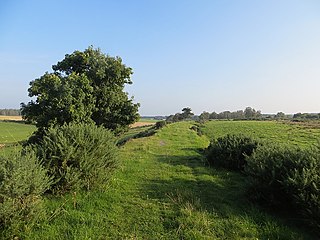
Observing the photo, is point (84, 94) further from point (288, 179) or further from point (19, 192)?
point (288, 179)

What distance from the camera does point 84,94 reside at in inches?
738

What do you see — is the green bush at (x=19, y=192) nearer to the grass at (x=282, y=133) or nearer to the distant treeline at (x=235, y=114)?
the grass at (x=282, y=133)

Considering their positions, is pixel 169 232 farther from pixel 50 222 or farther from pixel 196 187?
pixel 196 187

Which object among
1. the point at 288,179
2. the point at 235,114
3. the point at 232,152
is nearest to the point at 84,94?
the point at 232,152

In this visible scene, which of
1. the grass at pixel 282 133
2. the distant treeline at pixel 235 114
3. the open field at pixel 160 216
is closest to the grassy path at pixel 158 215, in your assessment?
the open field at pixel 160 216

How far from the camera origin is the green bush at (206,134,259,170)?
42.5 feet

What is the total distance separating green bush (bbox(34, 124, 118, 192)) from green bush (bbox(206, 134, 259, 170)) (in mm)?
6625

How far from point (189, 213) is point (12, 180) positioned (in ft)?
14.3

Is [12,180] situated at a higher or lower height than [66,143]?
lower

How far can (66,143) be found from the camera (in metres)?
7.91

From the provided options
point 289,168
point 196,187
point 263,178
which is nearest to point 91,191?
point 196,187

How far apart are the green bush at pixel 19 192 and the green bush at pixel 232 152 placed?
31.0ft

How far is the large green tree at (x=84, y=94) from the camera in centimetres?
1786

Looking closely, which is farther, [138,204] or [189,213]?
[138,204]
